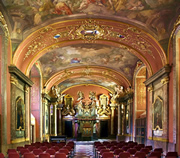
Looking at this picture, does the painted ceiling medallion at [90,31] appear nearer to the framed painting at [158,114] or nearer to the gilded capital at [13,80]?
the gilded capital at [13,80]

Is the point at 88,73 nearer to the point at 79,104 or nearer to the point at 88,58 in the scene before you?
the point at 88,58

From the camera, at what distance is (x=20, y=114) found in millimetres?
18500

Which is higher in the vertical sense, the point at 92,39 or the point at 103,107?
the point at 92,39

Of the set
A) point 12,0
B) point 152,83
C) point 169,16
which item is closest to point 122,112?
point 152,83

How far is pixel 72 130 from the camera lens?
41.1 m

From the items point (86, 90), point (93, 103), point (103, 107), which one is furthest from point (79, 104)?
point (103, 107)

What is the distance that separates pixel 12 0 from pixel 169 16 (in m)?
7.56

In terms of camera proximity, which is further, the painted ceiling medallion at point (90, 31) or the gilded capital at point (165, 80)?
the painted ceiling medallion at point (90, 31)

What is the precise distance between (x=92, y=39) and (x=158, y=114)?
21.1 ft

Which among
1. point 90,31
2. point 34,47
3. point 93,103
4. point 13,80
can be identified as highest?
point 90,31

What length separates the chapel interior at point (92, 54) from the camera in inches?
579

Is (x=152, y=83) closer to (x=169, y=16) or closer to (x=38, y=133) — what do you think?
(x=169, y=16)

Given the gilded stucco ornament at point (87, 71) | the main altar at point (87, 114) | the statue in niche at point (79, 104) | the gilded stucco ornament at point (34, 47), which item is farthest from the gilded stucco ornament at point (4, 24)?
the statue in niche at point (79, 104)

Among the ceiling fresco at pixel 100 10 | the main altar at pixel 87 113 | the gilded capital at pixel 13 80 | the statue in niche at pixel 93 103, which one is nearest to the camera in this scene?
the ceiling fresco at pixel 100 10
